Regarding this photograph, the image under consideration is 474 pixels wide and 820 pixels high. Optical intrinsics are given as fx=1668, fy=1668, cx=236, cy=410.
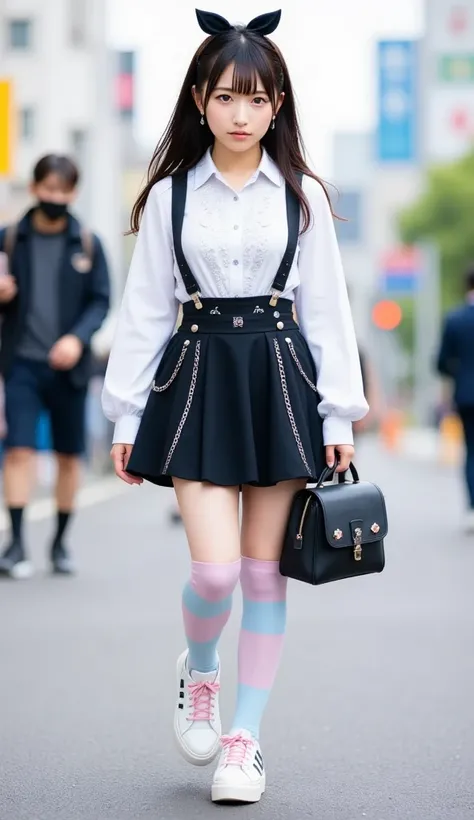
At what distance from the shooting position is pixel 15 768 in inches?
165

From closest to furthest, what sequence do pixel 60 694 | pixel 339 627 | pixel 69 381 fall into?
pixel 60 694, pixel 339 627, pixel 69 381

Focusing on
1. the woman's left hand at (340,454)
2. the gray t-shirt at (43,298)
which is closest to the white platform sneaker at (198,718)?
the woman's left hand at (340,454)

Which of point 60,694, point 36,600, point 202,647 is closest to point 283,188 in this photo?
point 202,647

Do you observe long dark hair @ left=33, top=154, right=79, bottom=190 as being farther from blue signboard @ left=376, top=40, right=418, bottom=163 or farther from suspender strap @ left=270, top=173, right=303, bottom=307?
blue signboard @ left=376, top=40, right=418, bottom=163

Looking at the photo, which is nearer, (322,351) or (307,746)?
(322,351)

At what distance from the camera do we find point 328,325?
13.1 feet

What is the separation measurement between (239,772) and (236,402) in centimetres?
85

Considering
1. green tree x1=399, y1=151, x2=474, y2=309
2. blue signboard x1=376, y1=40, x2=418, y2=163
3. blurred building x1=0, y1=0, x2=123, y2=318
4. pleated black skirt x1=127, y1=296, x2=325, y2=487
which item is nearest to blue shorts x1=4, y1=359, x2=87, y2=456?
pleated black skirt x1=127, y1=296, x2=325, y2=487

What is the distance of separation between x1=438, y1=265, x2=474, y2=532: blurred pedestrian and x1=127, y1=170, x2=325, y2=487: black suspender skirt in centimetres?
766

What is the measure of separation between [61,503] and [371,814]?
469cm

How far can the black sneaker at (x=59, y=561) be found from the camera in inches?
331

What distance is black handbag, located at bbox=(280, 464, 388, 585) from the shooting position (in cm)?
384

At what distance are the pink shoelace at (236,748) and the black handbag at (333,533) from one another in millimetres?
396

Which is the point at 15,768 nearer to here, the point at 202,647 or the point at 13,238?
the point at 202,647
